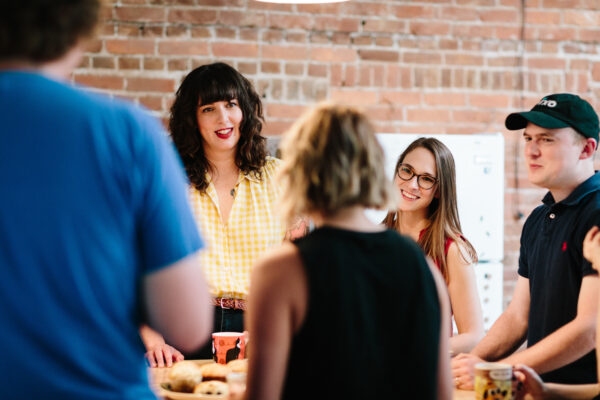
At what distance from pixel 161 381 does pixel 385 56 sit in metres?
2.56

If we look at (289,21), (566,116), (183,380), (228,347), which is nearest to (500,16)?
(289,21)

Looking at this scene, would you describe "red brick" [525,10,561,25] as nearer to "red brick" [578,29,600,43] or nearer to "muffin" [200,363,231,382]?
"red brick" [578,29,600,43]

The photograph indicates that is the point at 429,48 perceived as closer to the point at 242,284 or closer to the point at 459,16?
the point at 459,16

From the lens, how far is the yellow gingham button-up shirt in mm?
2393

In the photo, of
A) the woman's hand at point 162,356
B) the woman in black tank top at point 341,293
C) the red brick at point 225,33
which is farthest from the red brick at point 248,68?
the woman in black tank top at point 341,293

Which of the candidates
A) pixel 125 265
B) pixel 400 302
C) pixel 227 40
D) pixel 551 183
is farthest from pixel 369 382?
pixel 227 40

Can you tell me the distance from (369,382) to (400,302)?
0.44ft

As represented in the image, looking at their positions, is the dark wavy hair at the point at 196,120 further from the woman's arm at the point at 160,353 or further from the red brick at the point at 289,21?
the red brick at the point at 289,21

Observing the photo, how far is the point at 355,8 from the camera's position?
3889 mm

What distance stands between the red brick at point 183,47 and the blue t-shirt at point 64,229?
9.34 feet

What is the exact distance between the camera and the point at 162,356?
214 cm

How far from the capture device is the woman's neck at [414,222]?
2.51m

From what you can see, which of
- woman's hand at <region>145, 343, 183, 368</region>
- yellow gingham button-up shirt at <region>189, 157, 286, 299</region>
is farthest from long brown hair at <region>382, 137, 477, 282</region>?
woman's hand at <region>145, 343, 183, 368</region>

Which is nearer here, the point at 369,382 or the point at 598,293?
the point at 369,382
